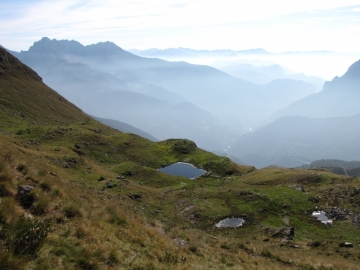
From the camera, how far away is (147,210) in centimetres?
3316

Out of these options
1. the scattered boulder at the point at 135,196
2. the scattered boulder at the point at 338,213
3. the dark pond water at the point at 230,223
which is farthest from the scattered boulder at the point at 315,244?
the scattered boulder at the point at 135,196

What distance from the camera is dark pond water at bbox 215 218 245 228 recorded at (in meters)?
29.4

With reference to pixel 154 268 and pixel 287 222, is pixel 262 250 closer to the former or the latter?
pixel 154 268

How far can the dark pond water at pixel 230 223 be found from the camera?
2939 centimetres

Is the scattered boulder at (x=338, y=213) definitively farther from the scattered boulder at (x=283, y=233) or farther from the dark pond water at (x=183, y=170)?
the dark pond water at (x=183, y=170)

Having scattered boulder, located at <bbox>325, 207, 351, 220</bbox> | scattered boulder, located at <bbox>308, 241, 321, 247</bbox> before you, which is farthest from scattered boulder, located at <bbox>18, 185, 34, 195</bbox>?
scattered boulder, located at <bbox>325, 207, 351, 220</bbox>

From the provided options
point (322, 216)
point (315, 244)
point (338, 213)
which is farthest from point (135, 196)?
point (338, 213)

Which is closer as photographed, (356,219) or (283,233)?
(283,233)

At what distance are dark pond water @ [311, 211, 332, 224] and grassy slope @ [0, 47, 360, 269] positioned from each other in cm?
98

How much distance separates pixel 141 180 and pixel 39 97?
7288 centimetres

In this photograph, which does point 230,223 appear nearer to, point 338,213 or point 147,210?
point 147,210

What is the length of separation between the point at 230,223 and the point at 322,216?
35.7 ft

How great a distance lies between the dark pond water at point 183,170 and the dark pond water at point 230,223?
23037mm

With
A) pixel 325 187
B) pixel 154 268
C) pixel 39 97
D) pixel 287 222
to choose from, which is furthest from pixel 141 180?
pixel 39 97
